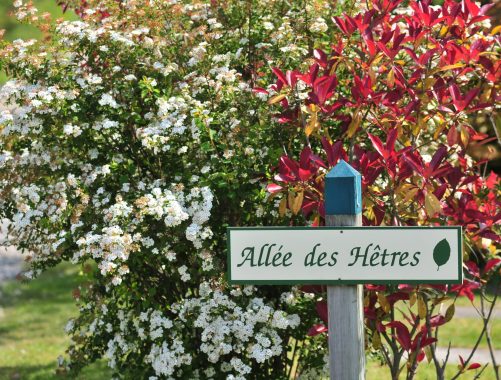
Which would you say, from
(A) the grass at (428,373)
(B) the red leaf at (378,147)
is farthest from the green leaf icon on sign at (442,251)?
(A) the grass at (428,373)

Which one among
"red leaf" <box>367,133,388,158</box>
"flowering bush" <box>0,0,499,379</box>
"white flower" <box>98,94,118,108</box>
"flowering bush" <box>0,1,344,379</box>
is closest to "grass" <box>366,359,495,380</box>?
"flowering bush" <box>0,0,499,379</box>

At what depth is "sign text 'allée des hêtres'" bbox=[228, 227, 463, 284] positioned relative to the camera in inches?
110

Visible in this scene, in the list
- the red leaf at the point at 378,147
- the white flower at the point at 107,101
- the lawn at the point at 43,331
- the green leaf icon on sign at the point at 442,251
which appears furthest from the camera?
the lawn at the point at 43,331

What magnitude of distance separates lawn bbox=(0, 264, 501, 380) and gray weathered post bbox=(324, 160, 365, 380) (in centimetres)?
242

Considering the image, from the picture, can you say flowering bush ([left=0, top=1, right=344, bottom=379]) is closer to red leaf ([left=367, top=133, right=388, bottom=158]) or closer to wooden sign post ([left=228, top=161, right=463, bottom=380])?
red leaf ([left=367, top=133, right=388, bottom=158])

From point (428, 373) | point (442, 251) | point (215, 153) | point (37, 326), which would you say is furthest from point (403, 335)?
point (37, 326)

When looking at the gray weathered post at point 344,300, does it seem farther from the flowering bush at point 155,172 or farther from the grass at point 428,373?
the grass at point 428,373

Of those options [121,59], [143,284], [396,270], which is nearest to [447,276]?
[396,270]

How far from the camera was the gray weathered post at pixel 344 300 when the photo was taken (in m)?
2.85

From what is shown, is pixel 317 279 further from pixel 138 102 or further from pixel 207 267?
pixel 138 102

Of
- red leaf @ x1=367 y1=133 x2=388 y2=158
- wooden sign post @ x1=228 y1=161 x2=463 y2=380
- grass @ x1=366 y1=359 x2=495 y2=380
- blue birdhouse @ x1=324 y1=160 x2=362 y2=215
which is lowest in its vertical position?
grass @ x1=366 y1=359 x2=495 y2=380

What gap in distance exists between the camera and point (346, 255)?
9.24ft

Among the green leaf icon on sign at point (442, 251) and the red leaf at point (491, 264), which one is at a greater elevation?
the red leaf at point (491, 264)

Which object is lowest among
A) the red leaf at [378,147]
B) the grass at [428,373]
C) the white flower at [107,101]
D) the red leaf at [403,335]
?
the grass at [428,373]
